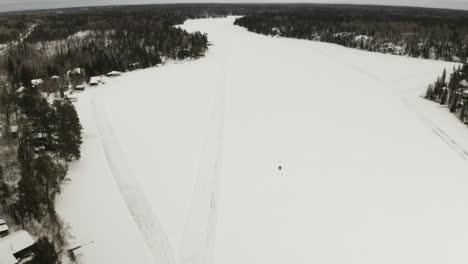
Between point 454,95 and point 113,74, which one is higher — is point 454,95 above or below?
above

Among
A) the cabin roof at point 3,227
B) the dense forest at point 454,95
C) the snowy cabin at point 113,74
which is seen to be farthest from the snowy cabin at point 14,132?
the dense forest at point 454,95

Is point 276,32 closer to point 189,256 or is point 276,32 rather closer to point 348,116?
point 348,116

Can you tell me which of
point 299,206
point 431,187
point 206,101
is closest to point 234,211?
point 299,206

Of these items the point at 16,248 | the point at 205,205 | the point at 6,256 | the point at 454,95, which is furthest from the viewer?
the point at 454,95

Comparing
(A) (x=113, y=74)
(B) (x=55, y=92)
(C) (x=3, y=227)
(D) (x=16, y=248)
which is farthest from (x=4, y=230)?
(A) (x=113, y=74)

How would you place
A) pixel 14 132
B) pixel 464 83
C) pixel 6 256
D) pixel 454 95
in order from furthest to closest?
pixel 464 83 < pixel 454 95 < pixel 14 132 < pixel 6 256

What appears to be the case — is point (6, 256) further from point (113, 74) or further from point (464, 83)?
point (464, 83)
